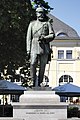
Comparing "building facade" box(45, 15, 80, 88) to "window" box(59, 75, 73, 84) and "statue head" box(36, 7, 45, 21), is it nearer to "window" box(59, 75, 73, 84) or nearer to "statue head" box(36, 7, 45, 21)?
"window" box(59, 75, 73, 84)

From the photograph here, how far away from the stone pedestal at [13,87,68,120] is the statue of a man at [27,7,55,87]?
2.62ft

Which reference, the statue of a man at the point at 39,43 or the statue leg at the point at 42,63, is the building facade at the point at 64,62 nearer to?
the statue of a man at the point at 39,43

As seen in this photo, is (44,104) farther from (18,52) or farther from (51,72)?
(51,72)

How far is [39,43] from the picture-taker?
40.6 feet

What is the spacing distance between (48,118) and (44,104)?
1.40 ft

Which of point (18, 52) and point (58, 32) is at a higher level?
point (58, 32)

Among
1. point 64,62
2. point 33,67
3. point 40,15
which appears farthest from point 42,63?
point 64,62

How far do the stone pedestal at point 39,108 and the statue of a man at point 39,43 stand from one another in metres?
0.80

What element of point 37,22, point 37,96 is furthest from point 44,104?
point 37,22

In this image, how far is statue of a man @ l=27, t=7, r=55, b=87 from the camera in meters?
12.2

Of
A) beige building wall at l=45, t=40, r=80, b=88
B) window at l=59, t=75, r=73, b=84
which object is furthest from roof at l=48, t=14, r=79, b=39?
window at l=59, t=75, r=73, b=84

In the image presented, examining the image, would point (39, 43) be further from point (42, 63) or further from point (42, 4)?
point (42, 4)

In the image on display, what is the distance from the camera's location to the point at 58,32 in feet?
182

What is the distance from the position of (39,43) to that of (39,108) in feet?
7.14
